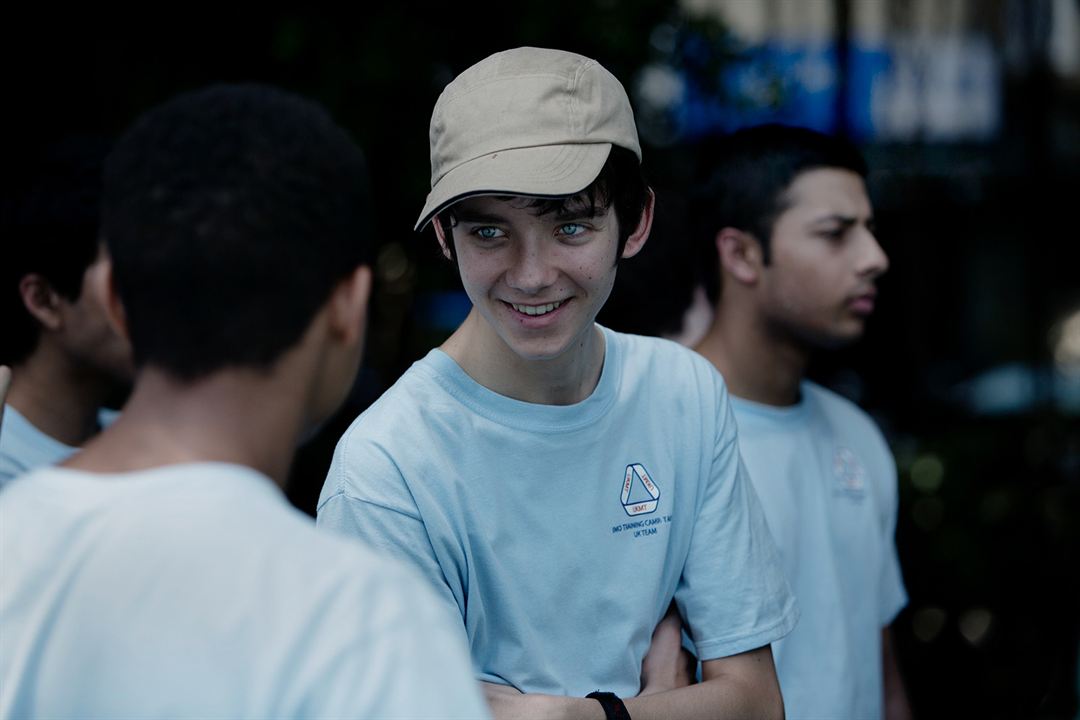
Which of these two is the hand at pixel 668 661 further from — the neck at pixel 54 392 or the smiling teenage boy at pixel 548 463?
the neck at pixel 54 392

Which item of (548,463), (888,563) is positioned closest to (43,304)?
(548,463)

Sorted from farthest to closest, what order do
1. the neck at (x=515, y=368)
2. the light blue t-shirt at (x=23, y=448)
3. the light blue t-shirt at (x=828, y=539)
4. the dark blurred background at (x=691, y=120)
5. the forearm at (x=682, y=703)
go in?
1. the dark blurred background at (x=691, y=120)
2. the light blue t-shirt at (x=828, y=539)
3. the light blue t-shirt at (x=23, y=448)
4. the neck at (x=515, y=368)
5. the forearm at (x=682, y=703)

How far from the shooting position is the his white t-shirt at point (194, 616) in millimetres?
1266

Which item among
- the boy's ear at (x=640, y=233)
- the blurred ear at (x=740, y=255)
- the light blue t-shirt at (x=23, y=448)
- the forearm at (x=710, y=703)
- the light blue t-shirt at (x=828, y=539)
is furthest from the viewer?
the blurred ear at (x=740, y=255)

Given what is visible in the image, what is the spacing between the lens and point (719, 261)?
3367mm

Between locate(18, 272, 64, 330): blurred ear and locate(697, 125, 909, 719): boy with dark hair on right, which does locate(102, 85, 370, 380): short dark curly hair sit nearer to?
locate(18, 272, 64, 330): blurred ear

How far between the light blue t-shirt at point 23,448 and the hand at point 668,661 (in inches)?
51.3

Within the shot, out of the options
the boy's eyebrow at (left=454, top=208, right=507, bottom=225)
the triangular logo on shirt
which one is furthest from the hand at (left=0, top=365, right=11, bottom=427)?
the triangular logo on shirt

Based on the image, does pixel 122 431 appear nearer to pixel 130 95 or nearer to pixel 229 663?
pixel 229 663

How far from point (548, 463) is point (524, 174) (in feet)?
1.65

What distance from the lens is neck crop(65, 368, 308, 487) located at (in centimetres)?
139

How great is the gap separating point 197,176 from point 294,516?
39cm

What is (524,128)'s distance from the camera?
6.93 feet

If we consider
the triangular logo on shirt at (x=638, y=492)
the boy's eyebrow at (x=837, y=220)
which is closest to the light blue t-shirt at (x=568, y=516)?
the triangular logo on shirt at (x=638, y=492)
